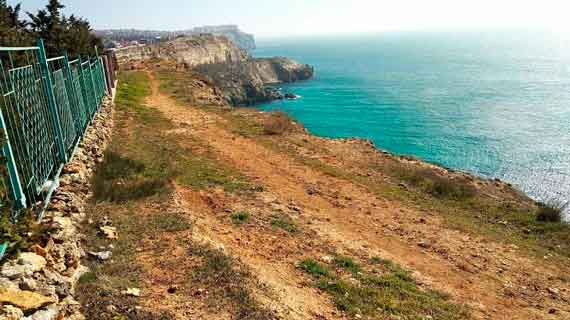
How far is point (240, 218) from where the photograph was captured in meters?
10.5

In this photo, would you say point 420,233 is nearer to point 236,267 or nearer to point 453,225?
point 453,225

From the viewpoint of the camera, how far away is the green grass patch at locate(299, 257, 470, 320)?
23.3ft

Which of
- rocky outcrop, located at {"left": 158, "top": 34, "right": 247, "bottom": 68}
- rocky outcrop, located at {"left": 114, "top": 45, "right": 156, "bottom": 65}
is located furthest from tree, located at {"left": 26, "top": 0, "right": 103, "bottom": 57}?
rocky outcrop, located at {"left": 158, "top": 34, "right": 247, "bottom": 68}

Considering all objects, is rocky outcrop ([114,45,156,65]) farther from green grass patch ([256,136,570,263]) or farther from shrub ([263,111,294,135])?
green grass patch ([256,136,570,263])

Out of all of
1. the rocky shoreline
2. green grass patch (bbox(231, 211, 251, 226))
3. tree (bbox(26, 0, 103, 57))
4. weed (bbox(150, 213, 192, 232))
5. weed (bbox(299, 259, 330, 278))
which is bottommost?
weed (bbox(299, 259, 330, 278))

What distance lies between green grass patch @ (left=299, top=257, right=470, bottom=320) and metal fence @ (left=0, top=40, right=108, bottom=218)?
5526mm

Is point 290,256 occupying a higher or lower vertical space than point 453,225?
higher

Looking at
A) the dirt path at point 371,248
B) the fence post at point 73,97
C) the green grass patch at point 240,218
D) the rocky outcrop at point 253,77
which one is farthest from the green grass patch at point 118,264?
the rocky outcrop at point 253,77

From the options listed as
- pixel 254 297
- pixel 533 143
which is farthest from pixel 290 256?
pixel 533 143

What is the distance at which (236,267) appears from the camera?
294 inches

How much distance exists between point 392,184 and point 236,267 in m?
10.1

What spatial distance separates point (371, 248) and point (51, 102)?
8.65 m

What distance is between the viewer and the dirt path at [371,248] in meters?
7.96

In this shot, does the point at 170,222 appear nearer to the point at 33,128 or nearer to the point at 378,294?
the point at 33,128
